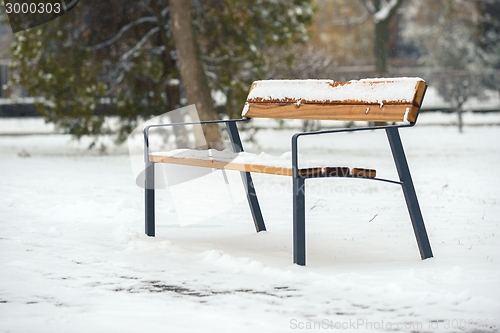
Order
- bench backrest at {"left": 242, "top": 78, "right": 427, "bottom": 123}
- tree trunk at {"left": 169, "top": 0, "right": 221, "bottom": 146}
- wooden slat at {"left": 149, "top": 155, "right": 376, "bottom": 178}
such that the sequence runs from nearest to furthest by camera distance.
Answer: wooden slat at {"left": 149, "top": 155, "right": 376, "bottom": 178}, bench backrest at {"left": 242, "top": 78, "right": 427, "bottom": 123}, tree trunk at {"left": 169, "top": 0, "right": 221, "bottom": 146}

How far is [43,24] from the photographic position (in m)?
13.2

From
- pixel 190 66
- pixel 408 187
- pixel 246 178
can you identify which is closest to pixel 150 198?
pixel 246 178

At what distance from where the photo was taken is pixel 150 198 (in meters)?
5.96

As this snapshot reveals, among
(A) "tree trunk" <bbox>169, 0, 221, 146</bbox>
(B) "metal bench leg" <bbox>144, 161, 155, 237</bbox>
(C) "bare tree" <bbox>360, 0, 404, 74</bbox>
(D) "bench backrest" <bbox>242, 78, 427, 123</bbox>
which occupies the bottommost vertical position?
(C) "bare tree" <bbox>360, 0, 404, 74</bbox>

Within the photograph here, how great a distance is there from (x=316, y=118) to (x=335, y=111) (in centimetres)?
13

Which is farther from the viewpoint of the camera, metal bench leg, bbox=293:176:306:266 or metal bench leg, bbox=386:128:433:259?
metal bench leg, bbox=386:128:433:259

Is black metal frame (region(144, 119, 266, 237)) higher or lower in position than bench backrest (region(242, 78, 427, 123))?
lower

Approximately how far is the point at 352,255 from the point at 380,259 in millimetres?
218

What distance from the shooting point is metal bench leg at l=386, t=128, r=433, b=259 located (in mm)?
4949

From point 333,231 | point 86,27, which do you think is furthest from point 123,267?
point 86,27

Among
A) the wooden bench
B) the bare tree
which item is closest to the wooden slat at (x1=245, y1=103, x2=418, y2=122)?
the wooden bench

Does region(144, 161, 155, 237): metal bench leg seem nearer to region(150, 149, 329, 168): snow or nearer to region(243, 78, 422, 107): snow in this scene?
region(150, 149, 329, 168): snow

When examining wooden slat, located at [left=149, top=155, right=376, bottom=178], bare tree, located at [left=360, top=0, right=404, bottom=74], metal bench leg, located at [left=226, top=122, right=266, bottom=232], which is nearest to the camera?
wooden slat, located at [left=149, top=155, right=376, bottom=178]

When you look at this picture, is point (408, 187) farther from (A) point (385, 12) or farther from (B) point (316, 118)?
(A) point (385, 12)
